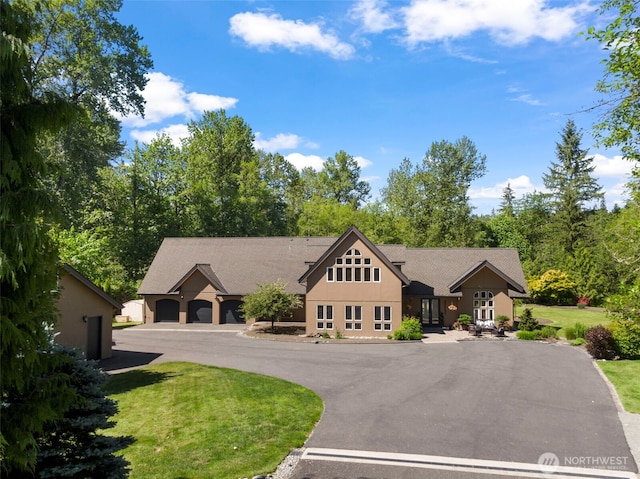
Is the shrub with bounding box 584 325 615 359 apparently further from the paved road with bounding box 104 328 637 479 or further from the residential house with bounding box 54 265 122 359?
the residential house with bounding box 54 265 122 359

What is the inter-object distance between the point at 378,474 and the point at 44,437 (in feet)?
23.6

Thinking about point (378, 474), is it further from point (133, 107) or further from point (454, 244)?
point (454, 244)

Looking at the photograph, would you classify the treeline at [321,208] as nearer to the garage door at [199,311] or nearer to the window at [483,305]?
the garage door at [199,311]

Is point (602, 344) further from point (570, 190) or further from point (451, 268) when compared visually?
point (570, 190)

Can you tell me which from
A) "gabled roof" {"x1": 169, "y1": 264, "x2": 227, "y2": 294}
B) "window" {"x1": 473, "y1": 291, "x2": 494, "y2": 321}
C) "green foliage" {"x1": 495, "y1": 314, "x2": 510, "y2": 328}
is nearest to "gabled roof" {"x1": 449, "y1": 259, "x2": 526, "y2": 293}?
"window" {"x1": 473, "y1": 291, "x2": 494, "y2": 321}

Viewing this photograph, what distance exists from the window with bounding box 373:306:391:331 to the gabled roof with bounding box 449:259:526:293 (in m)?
6.54

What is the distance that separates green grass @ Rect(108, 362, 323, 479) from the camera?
35.8 feet

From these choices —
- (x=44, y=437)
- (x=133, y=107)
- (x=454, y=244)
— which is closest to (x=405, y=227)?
(x=454, y=244)

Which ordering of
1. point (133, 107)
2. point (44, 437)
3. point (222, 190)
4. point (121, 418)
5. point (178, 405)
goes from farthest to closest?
1. point (222, 190)
2. point (133, 107)
3. point (178, 405)
4. point (121, 418)
5. point (44, 437)

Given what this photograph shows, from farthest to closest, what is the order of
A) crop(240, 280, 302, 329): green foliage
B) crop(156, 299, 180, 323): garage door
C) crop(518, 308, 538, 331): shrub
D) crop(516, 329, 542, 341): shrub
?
crop(156, 299, 180, 323): garage door → crop(518, 308, 538, 331): shrub → crop(240, 280, 302, 329): green foliage → crop(516, 329, 542, 341): shrub

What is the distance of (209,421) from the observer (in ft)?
45.2

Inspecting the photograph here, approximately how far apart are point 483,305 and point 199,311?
23965 millimetres

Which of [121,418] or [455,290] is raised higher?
[455,290]

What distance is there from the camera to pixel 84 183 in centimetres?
3694
